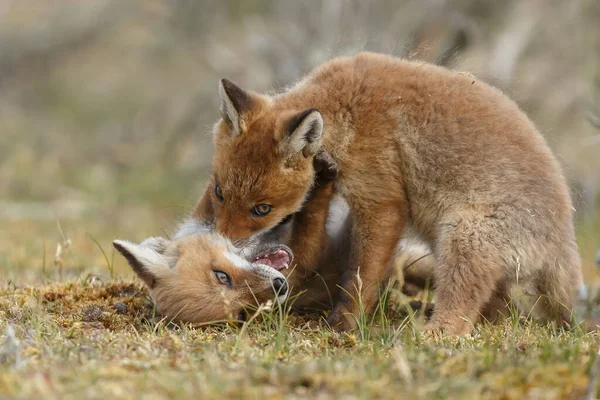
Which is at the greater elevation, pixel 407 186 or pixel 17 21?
pixel 17 21

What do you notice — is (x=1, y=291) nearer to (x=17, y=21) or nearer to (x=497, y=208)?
(x=497, y=208)

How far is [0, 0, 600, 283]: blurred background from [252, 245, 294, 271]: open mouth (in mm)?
3073

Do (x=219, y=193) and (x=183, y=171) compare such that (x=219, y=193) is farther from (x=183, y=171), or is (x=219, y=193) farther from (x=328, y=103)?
(x=183, y=171)

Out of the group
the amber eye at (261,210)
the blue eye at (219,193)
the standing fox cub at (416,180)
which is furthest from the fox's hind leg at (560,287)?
the blue eye at (219,193)

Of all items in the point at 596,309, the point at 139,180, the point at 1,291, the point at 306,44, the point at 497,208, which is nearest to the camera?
the point at 596,309

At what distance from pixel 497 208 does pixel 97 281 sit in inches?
135

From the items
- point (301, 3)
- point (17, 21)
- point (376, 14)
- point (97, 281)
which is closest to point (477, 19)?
point (376, 14)

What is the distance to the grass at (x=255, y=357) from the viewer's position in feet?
10.1

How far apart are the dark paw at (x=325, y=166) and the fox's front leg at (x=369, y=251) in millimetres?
297

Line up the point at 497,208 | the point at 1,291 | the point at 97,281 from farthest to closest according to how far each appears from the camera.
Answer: the point at 97,281
the point at 1,291
the point at 497,208

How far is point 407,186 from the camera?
18.8 feet

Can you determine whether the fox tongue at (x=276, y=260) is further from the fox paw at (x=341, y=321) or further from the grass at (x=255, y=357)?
the fox paw at (x=341, y=321)

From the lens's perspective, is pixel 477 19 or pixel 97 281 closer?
pixel 97 281

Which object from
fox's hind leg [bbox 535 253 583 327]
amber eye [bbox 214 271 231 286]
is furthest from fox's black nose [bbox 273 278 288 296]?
fox's hind leg [bbox 535 253 583 327]
